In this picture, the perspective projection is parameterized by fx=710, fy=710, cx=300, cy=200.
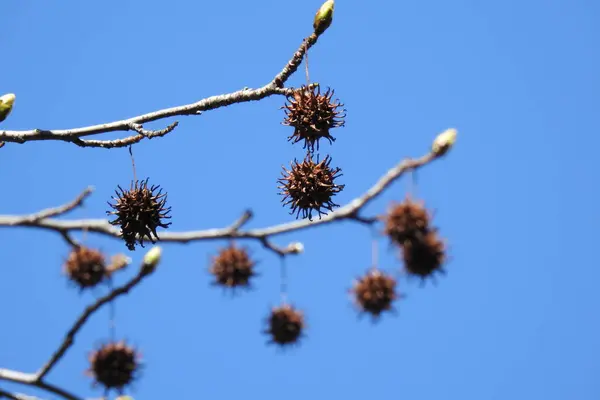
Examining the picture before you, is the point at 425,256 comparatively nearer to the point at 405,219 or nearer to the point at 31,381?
the point at 405,219

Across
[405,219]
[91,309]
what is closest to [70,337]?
[91,309]

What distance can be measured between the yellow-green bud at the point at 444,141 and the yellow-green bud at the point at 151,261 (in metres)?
1.99

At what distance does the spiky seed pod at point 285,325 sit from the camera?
6516mm

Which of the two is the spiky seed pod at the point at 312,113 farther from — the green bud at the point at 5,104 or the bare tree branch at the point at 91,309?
the bare tree branch at the point at 91,309

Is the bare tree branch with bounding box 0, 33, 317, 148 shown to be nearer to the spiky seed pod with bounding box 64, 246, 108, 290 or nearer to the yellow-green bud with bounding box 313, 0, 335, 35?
the yellow-green bud with bounding box 313, 0, 335, 35

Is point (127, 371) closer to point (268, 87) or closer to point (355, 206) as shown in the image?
point (355, 206)

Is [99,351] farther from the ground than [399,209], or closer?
closer

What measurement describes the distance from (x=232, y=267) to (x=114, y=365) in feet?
4.26

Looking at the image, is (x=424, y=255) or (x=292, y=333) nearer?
(x=424, y=255)

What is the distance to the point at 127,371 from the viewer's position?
17.9ft

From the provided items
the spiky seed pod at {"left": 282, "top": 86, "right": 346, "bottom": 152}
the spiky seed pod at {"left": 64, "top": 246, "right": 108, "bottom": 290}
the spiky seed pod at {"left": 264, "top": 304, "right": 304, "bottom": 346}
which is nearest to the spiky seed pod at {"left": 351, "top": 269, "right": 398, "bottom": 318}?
the spiky seed pod at {"left": 264, "top": 304, "right": 304, "bottom": 346}

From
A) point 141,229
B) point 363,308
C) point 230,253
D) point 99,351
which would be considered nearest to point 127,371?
point 99,351

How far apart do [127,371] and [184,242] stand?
108cm

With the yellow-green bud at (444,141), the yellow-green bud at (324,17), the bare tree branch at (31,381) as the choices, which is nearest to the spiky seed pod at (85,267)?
the bare tree branch at (31,381)
